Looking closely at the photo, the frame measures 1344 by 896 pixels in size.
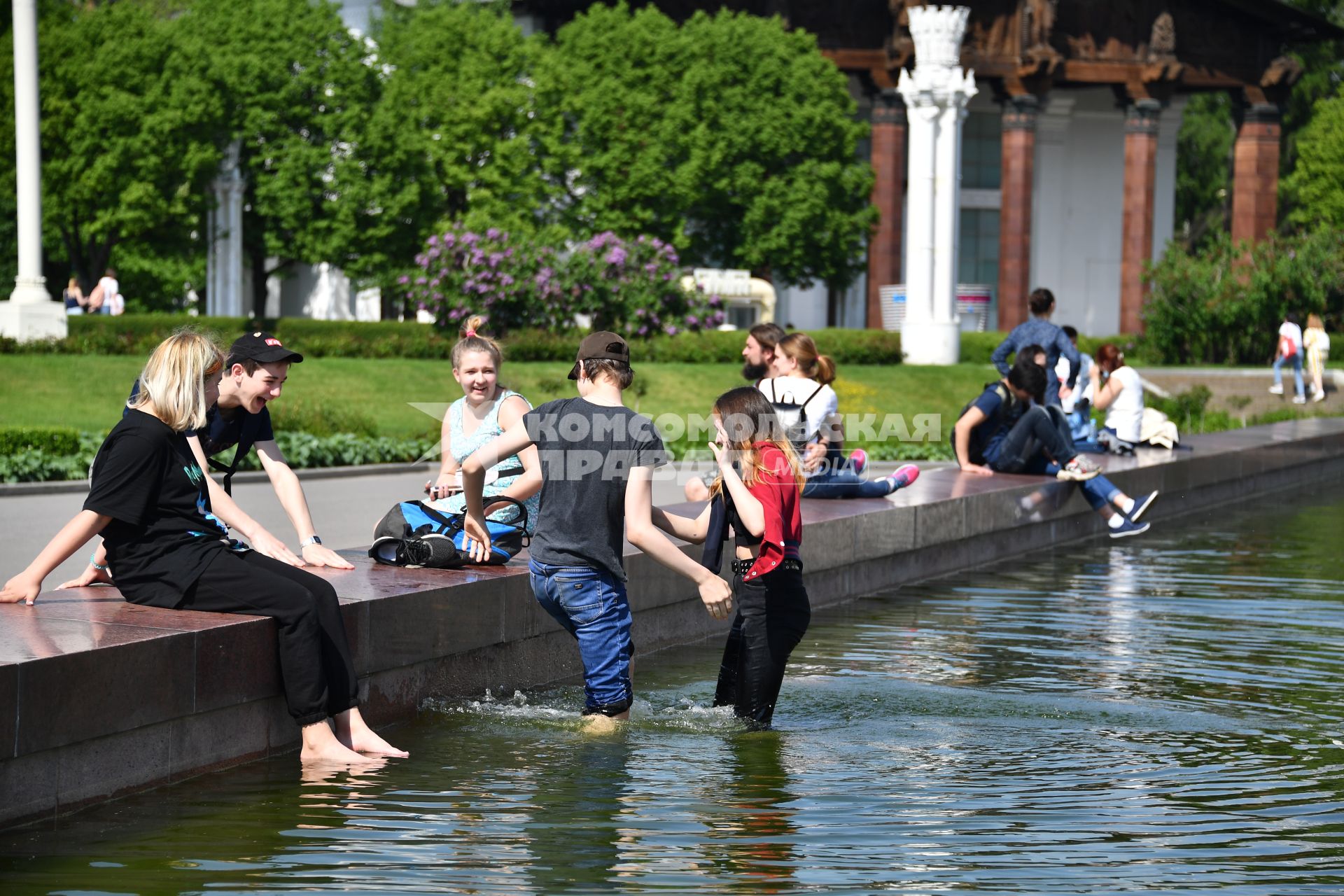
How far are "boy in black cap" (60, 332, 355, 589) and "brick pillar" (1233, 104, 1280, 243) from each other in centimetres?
4460

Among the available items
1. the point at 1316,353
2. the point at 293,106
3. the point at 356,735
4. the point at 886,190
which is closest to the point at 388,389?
the point at 1316,353

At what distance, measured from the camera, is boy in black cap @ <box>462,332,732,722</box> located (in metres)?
6.41

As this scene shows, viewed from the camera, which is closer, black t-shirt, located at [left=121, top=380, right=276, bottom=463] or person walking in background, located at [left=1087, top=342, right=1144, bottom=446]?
black t-shirt, located at [left=121, top=380, right=276, bottom=463]

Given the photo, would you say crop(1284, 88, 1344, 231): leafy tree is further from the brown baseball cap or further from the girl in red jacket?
the brown baseball cap

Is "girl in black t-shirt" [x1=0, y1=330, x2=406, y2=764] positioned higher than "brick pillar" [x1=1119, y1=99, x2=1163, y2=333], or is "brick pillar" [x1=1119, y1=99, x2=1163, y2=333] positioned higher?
"brick pillar" [x1=1119, y1=99, x2=1163, y2=333]

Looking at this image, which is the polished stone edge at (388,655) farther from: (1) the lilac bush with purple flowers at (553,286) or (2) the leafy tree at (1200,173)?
(2) the leafy tree at (1200,173)

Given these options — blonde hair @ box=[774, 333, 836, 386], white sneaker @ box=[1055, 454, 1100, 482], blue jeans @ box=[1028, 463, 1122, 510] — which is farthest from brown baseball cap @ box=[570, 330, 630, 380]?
blue jeans @ box=[1028, 463, 1122, 510]

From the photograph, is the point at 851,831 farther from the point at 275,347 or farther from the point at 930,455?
the point at 930,455

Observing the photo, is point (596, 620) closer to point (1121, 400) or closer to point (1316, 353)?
point (1121, 400)

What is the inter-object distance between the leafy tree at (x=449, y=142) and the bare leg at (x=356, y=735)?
34711mm

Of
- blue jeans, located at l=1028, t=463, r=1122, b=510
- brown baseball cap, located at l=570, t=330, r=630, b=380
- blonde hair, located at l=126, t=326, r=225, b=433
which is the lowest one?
blue jeans, located at l=1028, t=463, r=1122, b=510

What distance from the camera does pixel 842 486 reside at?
469 inches

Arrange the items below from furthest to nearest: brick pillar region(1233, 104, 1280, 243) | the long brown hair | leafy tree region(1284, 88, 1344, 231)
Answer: leafy tree region(1284, 88, 1344, 231), brick pillar region(1233, 104, 1280, 243), the long brown hair

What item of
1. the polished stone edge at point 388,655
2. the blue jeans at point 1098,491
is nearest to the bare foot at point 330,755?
the polished stone edge at point 388,655
